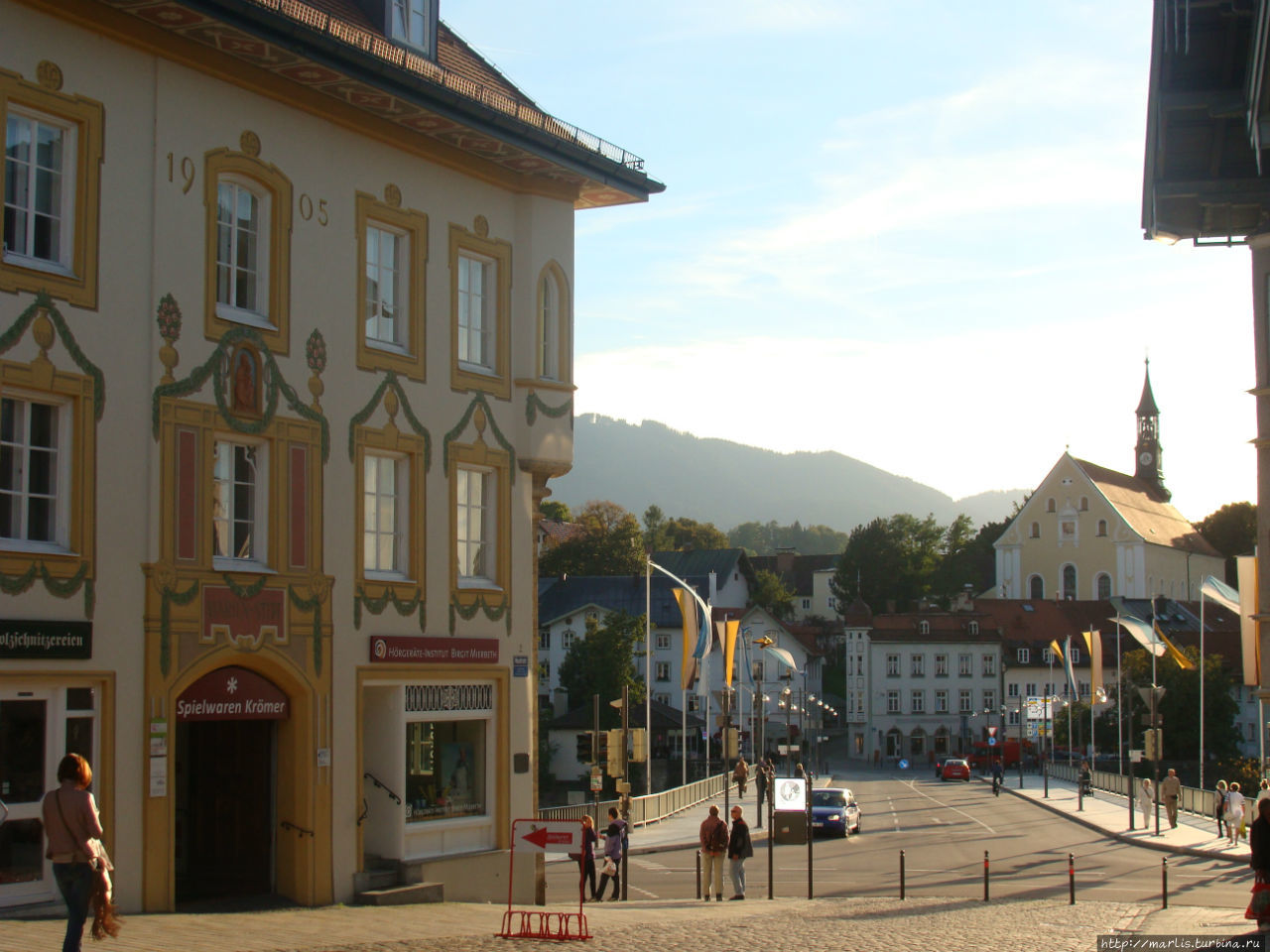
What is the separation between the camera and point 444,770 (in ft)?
75.6

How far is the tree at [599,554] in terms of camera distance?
13538cm

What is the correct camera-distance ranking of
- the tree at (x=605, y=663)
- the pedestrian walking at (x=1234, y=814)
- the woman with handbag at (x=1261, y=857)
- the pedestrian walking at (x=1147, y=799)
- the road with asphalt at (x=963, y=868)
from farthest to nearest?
the tree at (x=605, y=663) < the pedestrian walking at (x=1147, y=799) < the pedestrian walking at (x=1234, y=814) < the road with asphalt at (x=963, y=868) < the woman with handbag at (x=1261, y=857)

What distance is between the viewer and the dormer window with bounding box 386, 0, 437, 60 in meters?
23.3

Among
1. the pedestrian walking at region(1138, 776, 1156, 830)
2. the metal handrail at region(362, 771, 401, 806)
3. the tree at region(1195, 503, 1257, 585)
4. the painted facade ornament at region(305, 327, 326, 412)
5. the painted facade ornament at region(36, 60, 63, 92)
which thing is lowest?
the pedestrian walking at region(1138, 776, 1156, 830)

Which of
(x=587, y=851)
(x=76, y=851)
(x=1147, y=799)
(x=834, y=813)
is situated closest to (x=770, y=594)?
(x=1147, y=799)

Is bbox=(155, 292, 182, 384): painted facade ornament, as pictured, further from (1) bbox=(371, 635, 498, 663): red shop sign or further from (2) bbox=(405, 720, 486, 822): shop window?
(2) bbox=(405, 720, 486, 822): shop window

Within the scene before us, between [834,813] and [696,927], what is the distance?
26.2 meters

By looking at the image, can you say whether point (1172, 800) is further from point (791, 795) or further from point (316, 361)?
point (316, 361)

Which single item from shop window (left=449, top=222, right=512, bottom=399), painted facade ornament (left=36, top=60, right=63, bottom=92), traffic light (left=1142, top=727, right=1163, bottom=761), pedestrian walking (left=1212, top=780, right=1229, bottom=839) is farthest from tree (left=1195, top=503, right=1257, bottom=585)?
painted facade ornament (left=36, top=60, right=63, bottom=92)

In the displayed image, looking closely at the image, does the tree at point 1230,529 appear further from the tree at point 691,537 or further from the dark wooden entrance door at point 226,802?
the dark wooden entrance door at point 226,802

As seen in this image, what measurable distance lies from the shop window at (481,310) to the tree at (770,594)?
4994 inches

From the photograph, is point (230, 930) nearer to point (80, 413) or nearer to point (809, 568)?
point (80, 413)

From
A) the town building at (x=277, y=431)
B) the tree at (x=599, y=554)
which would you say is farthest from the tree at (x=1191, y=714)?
the town building at (x=277, y=431)

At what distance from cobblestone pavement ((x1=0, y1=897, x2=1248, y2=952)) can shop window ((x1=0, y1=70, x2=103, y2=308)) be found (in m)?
6.96
